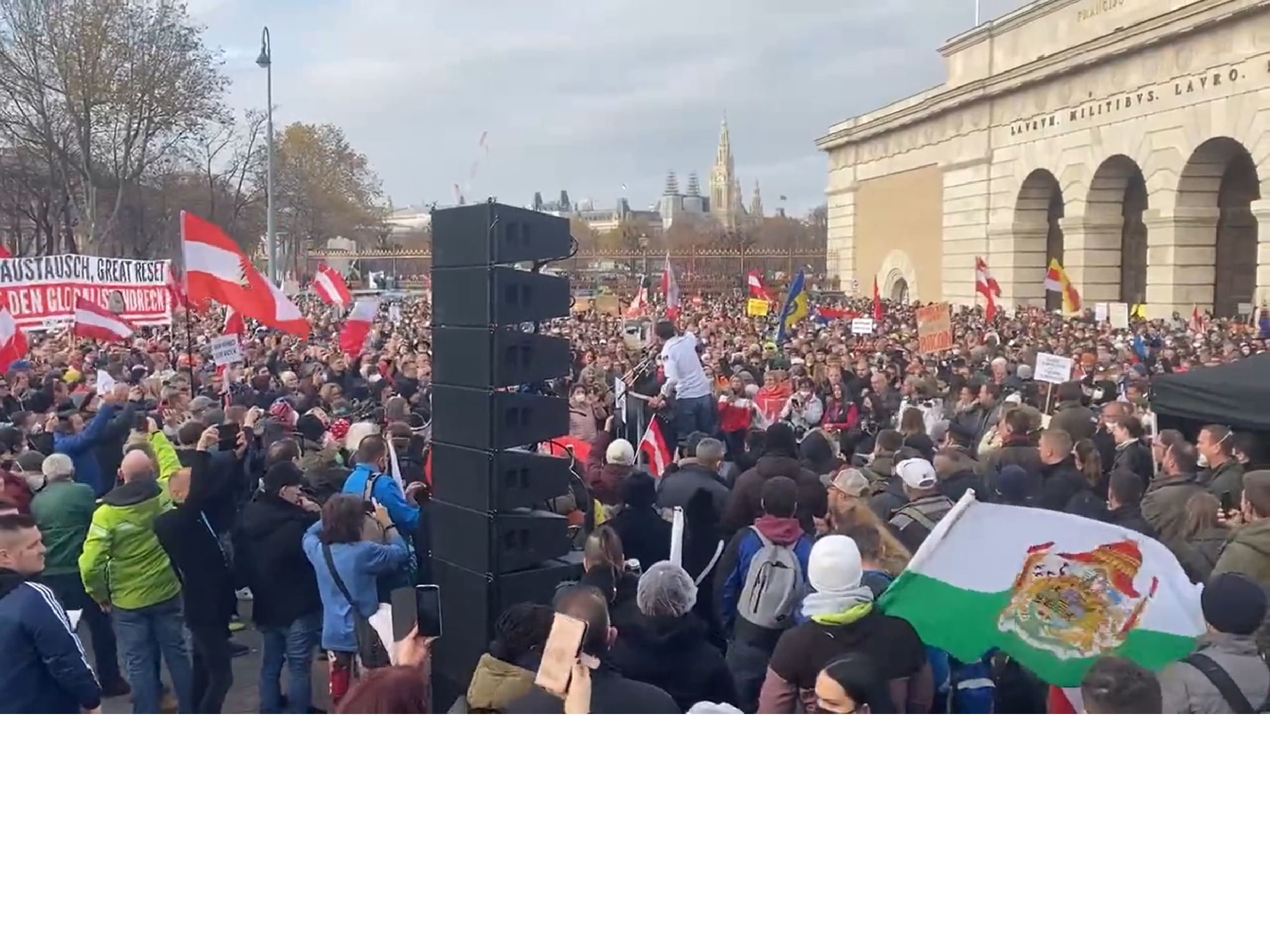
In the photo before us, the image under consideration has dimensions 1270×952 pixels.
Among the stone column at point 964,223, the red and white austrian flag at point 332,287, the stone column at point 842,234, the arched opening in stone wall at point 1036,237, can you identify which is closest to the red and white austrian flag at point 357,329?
the red and white austrian flag at point 332,287

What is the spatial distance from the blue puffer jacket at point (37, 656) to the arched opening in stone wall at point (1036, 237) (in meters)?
32.1

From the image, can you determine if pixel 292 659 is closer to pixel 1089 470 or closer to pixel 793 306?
pixel 1089 470

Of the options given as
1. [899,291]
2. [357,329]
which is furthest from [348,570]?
[899,291]

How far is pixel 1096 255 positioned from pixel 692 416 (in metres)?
22.4

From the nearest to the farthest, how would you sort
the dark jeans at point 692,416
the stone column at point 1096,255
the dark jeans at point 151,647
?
the dark jeans at point 151,647, the dark jeans at point 692,416, the stone column at point 1096,255

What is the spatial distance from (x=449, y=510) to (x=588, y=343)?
50.3 feet

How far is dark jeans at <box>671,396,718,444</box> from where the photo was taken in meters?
12.2

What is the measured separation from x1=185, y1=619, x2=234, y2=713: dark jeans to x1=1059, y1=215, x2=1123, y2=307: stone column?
2794cm

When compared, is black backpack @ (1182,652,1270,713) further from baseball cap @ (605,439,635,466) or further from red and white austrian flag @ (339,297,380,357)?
red and white austrian flag @ (339,297,380,357)

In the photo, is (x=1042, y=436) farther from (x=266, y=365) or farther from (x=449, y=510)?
(x=266, y=365)

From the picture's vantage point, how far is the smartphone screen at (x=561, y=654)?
12.8 ft

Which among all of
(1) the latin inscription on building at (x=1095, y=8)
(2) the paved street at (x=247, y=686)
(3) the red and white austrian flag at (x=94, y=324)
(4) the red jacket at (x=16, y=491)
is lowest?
(2) the paved street at (x=247, y=686)

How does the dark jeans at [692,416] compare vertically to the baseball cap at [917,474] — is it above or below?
below

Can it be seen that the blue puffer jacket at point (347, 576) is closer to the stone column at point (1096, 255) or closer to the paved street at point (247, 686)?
the paved street at point (247, 686)
